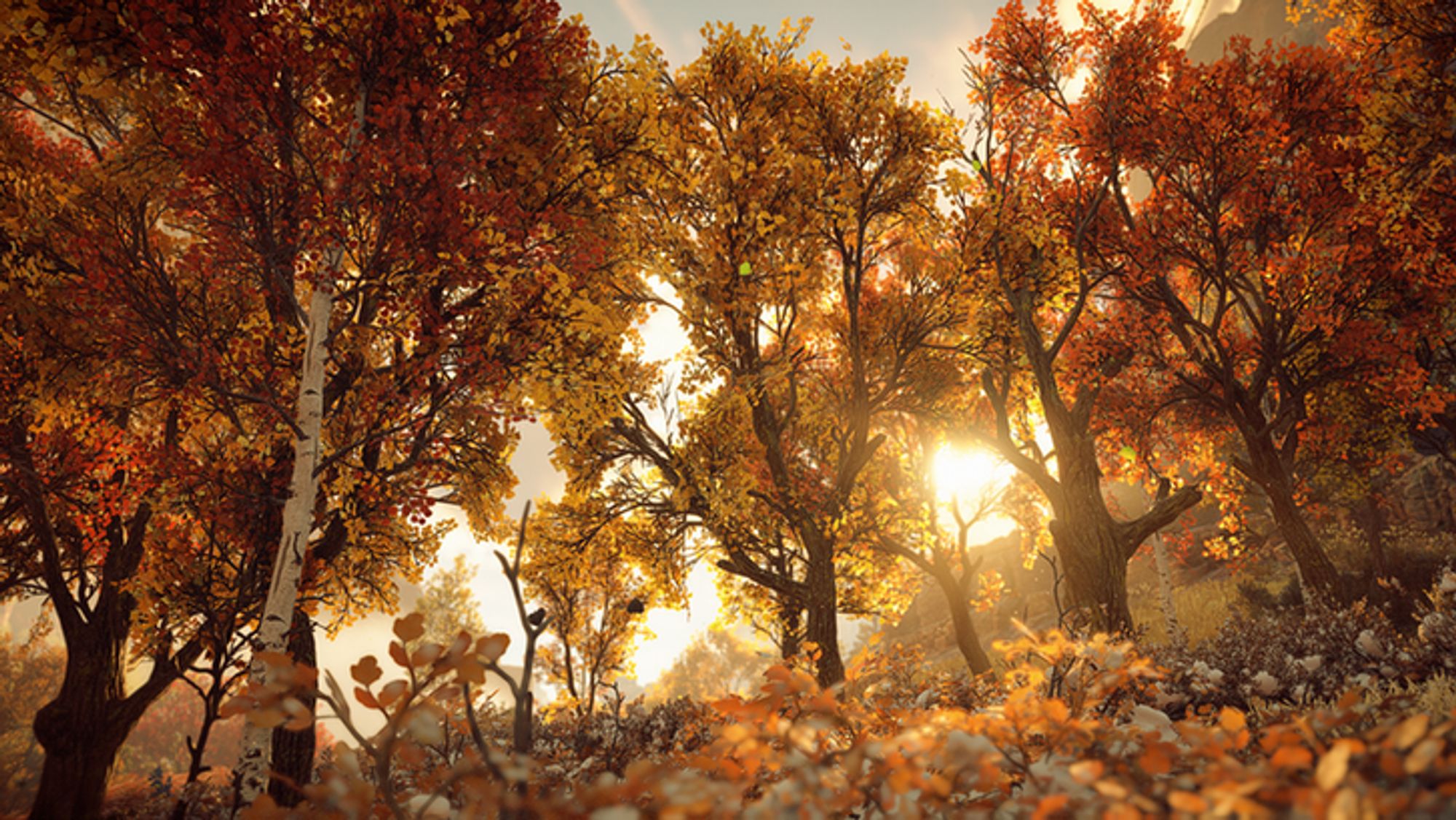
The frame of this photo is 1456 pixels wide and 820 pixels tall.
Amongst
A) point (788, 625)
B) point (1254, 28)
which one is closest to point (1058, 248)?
point (788, 625)

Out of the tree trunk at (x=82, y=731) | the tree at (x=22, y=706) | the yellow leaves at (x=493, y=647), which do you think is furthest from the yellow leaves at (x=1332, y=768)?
the tree at (x=22, y=706)

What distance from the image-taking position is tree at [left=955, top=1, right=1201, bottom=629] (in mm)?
8336

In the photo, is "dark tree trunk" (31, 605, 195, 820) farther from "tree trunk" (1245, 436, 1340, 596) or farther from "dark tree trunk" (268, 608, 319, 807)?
"tree trunk" (1245, 436, 1340, 596)

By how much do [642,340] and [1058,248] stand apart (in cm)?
697

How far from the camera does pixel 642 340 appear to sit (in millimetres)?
9102

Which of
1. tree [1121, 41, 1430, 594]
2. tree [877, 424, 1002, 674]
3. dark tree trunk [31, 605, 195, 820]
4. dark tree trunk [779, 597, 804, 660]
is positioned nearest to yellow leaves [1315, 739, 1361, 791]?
tree [1121, 41, 1430, 594]

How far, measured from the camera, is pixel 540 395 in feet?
20.3

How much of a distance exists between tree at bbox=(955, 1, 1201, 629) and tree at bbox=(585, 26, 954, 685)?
1501mm

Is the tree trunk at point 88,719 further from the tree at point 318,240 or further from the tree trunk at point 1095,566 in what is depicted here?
the tree trunk at point 1095,566

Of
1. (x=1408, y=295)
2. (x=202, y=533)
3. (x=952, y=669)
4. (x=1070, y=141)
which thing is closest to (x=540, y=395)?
(x=202, y=533)

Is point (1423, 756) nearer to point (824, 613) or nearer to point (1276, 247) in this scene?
point (824, 613)

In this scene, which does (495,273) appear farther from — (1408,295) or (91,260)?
(1408,295)

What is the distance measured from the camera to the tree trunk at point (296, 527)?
4.47 m

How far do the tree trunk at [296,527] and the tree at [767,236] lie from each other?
161 inches
